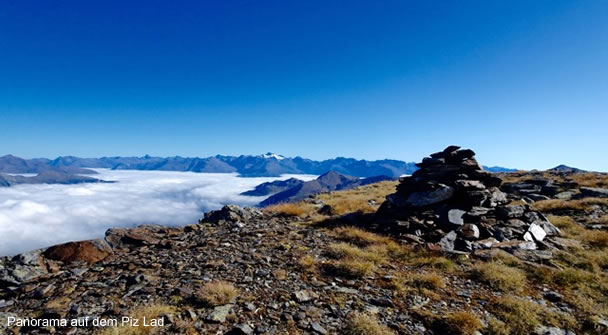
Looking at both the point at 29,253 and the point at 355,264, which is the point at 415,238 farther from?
the point at 29,253

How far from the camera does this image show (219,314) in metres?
7.77

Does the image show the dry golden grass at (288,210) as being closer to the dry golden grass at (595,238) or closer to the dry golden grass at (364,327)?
the dry golden grass at (364,327)

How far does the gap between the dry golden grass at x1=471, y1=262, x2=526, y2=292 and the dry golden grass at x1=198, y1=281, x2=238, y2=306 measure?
9.17 meters

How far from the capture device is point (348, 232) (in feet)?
52.5

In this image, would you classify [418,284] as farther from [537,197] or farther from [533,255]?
[537,197]

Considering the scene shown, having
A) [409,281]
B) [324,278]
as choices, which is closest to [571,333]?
[409,281]

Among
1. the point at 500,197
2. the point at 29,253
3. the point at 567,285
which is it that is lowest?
the point at 567,285

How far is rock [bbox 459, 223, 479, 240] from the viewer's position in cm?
1491

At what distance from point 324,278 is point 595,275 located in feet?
34.9

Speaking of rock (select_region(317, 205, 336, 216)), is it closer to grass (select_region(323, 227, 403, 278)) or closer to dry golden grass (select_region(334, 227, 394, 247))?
grass (select_region(323, 227, 403, 278))

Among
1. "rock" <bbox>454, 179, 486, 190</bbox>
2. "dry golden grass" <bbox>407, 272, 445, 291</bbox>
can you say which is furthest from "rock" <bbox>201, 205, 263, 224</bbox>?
"rock" <bbox>454, 179, 486, 190</bbox>

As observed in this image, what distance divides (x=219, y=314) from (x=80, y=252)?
828 centimetres

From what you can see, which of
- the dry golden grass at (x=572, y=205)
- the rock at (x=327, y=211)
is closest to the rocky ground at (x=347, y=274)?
the dry golden grass at (x=572, y=205)

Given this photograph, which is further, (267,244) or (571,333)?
(267,244)
